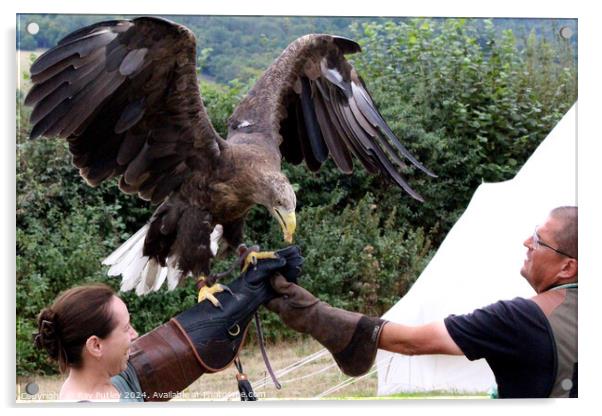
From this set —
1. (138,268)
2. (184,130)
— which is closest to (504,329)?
(184,130)

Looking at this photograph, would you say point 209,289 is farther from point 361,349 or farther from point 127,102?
point 127,102

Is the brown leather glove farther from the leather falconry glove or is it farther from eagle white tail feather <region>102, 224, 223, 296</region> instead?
eagle white tail feather <region>102, 224, 223, 296</region>

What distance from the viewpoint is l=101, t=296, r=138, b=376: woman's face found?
126 inches

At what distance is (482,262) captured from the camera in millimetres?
4430

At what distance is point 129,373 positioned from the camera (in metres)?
3.80

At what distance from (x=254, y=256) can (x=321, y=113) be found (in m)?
0.83

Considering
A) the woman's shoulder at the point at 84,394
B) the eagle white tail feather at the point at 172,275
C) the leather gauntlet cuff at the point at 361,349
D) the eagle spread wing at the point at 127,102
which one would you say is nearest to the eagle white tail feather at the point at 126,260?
the eagle white tail feather at the point at 172,275

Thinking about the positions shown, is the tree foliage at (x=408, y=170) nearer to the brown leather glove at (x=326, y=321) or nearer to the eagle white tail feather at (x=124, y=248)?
the eagle white tail feather at (x=124, y=248)

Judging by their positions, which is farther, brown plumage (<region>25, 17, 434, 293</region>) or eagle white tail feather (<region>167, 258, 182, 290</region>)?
eagle white tail feather (<region>167, 258, 182, 290</region>)

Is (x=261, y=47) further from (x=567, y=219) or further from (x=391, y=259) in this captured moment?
(x=567, y=219)

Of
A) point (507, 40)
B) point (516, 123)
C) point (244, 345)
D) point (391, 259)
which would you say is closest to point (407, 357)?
point (391, 259)

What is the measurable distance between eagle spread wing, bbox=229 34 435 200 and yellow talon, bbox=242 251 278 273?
557 millimetres

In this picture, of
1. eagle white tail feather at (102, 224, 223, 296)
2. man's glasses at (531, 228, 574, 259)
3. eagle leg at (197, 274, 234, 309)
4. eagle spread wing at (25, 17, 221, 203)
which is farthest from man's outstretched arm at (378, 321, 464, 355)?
eagle spread wing at (25, 17, 221, 203)

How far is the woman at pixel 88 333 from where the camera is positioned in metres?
3.16
